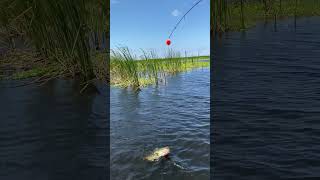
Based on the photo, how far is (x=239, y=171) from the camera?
6.26 m

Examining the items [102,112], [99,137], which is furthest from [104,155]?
[102,112]

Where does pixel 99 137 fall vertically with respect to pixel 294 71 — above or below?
below

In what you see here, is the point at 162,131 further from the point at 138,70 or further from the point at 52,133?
the point at 138,70

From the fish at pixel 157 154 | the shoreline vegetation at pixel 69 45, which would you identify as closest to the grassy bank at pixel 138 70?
the shoreline vegetation at pixel 69 45

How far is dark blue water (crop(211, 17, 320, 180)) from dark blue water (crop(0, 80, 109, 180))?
1.76 meters

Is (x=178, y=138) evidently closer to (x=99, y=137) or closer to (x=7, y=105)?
(x=99, y=137)

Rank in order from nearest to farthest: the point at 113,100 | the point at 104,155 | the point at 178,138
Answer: the point at 104,155
the point at 178,138
the point at 113,100

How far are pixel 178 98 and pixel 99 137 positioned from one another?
19.5 feet

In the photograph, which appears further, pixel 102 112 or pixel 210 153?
pixel 102 112

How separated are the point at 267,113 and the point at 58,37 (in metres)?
4.49

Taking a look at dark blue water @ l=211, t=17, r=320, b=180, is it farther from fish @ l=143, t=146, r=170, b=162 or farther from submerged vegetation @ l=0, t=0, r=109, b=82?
A: submerged vegetation @ l=0, t=0, r=109, b=82

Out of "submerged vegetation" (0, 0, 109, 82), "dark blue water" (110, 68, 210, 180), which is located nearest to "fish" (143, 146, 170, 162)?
"dark blue water" (110, 68, 210, 180)

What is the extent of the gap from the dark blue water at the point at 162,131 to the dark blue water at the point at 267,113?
356mm

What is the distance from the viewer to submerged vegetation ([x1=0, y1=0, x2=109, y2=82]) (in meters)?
9.31
